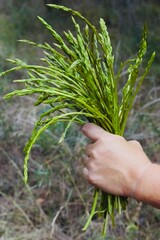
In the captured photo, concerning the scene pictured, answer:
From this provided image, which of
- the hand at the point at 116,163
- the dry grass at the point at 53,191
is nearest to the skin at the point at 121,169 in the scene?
the hand at the point at 116,163

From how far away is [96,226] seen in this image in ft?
7.44

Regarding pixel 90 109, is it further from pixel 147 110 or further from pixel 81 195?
pixel 147 110

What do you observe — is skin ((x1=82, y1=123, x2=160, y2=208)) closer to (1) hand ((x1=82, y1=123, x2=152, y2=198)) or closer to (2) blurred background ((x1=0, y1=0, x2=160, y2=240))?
(1) hand ((x1=82, y1=123, x2=152, y2=198))

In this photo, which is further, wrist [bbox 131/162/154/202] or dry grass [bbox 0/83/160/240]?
dry grass [bbox 0/83/160/240]

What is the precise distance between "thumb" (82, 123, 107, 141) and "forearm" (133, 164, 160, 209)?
0.43ft

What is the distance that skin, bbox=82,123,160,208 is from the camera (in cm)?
101

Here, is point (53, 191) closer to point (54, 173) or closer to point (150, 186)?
point (54, 173)

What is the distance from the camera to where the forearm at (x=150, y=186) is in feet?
3.30

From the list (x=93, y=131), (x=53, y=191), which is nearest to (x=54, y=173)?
(x=53, y=191)

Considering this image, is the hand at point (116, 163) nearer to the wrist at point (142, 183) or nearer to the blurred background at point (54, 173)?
the wrist at point (142, 183)

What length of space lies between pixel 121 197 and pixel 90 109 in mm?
221

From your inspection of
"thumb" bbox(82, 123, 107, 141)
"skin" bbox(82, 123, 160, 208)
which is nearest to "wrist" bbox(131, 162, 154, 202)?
"skin" bbox(82, 123, 160, 208)

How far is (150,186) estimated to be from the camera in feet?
3.31

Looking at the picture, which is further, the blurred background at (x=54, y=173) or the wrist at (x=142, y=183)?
the blurred background at (x=54, y=173)
